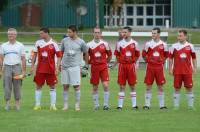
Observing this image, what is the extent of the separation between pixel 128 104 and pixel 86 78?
11.4m

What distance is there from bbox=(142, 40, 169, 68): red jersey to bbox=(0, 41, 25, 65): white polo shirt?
318 centimetres

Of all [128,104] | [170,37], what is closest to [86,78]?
[128,104]

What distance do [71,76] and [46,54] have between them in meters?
0.82

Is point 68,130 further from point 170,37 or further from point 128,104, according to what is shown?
point 170,37

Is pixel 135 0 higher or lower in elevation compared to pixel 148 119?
higher

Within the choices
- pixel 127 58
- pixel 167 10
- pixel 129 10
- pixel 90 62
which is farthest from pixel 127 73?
pixel 129 10

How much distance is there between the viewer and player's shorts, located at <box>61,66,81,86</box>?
16.0m

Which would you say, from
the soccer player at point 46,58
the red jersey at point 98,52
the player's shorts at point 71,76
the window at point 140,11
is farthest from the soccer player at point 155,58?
the window at point 140,11

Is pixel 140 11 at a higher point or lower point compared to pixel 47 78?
higher

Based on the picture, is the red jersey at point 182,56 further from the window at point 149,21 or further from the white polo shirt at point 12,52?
Answer: the window at point 149,21

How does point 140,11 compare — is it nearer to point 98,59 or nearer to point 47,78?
point 98,59

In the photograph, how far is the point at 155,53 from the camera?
1638cm

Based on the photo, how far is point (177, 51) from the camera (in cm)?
1623

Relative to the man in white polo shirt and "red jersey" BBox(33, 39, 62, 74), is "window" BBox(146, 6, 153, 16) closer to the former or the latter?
"red jersey" BBox(33, 39, 62, 74)
